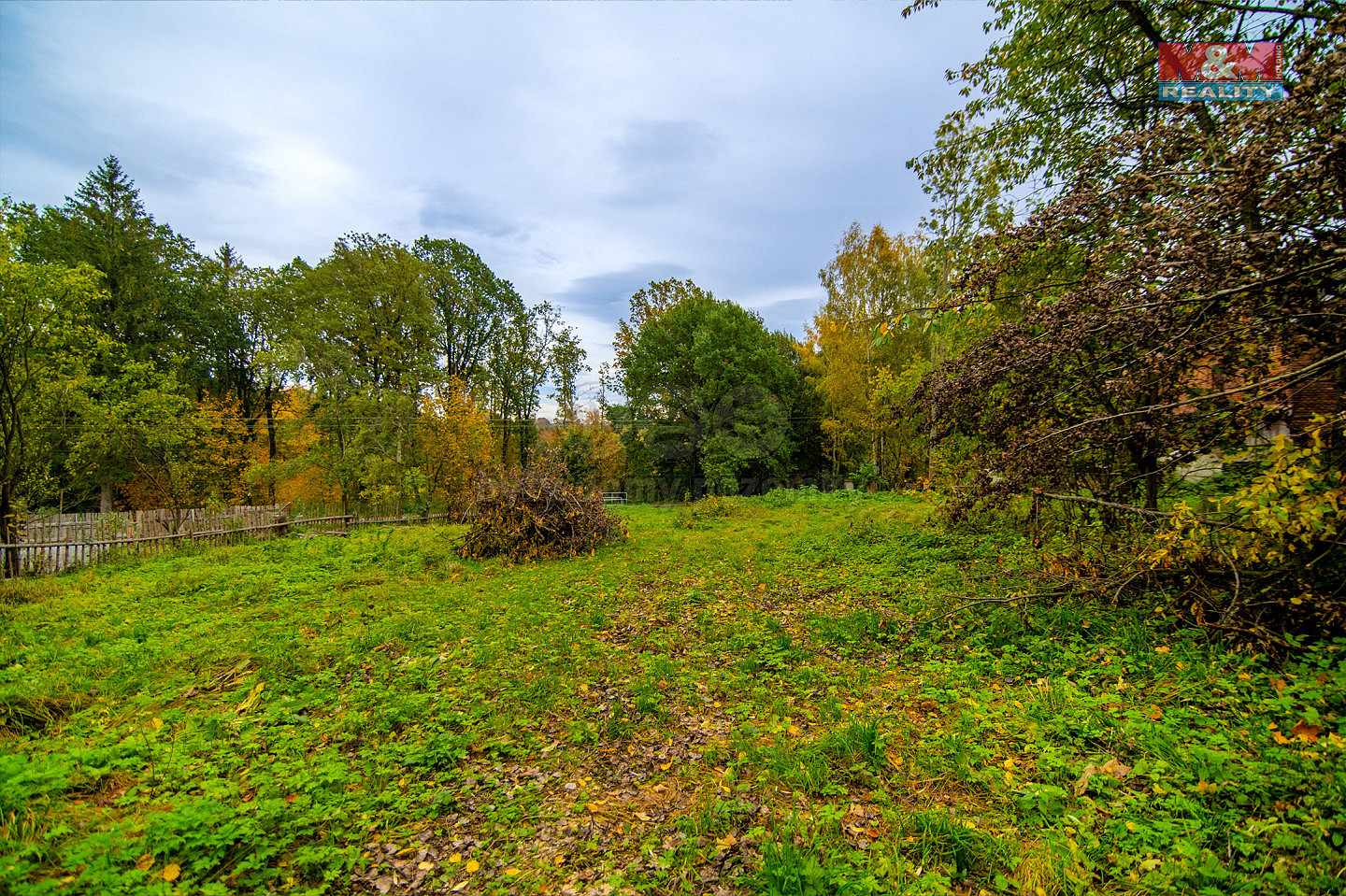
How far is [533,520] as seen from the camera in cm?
1058

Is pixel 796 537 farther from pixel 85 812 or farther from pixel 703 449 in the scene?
pixel 703 449

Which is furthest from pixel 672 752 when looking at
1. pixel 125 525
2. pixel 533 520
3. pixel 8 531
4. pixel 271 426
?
pixel 271 426

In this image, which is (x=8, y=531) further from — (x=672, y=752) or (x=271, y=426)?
(x=271, y=426)

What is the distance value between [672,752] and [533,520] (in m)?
7.57

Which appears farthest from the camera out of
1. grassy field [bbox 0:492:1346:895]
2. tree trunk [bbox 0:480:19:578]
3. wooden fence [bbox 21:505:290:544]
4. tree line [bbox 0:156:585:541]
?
tree line [bbox 0:156:585:541]

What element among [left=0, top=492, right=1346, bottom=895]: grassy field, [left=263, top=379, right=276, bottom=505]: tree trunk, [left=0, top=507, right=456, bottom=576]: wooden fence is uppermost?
[left=263, top=379, right=276, bottom=505]: tree trunk

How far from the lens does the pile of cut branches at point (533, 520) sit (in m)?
10.5

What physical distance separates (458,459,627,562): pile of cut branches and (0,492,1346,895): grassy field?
400cm

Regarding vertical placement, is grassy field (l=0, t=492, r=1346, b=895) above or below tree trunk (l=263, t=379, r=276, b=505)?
below

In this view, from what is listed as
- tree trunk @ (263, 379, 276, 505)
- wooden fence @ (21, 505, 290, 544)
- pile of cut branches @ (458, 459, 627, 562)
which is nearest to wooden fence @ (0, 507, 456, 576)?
wooden fence @ (21, 505, 290, 544)

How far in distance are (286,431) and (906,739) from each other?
83.5 ft

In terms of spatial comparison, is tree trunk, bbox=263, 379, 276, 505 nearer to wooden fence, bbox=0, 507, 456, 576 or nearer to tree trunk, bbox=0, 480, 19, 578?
wooden fence, bbox=0, 507, 456, 576

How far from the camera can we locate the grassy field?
233cm

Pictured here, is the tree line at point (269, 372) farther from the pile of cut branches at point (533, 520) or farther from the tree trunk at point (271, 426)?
the pile of cut branches at point (533, 520)
